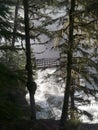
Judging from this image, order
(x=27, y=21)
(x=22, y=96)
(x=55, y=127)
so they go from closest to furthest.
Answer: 1. (x=27, y=21)
2. (x=55, y=127)
3. (x=22, y=96)

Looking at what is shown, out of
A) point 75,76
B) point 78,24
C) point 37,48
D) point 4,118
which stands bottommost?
point 37,48

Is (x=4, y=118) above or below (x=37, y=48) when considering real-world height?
above

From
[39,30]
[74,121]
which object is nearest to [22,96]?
[74,121]

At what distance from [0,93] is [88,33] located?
23.6ft

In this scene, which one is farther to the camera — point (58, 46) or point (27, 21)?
point (27, 21)

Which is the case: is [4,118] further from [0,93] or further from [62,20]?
[62,20]

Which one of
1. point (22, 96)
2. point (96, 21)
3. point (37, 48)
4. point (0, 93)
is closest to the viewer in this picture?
point (0, 93)

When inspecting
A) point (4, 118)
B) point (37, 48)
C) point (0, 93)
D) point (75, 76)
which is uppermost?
point (0, 93)

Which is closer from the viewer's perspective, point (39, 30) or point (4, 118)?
point (4, 118)

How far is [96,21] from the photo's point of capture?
13.5 metres

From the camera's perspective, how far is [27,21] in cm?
1614

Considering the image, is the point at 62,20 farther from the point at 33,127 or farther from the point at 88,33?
the point at 33,127

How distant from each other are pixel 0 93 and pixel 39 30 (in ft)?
28.4

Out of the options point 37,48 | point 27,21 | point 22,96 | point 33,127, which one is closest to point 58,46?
point 27,21
